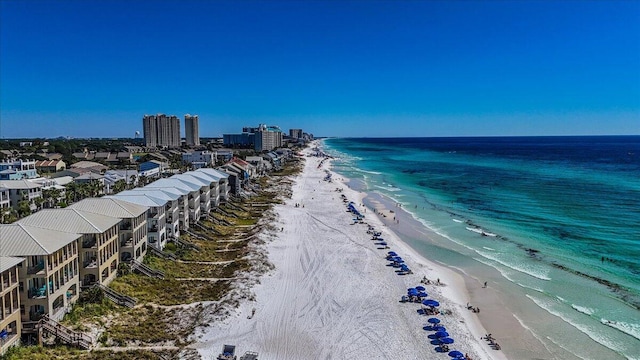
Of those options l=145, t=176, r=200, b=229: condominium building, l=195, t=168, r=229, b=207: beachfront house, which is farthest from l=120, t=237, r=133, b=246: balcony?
l=195, t=168, r=229, b=207: beachfront house

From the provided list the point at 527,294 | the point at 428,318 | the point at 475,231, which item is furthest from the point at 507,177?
the point at 428,318

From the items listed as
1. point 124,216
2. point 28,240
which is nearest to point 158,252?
point 124,216

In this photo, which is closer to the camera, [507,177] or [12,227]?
[12,227]

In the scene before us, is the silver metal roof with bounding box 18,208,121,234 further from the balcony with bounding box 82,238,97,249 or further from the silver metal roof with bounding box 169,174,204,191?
the silver metal roof with bounding box 169,174,204,191

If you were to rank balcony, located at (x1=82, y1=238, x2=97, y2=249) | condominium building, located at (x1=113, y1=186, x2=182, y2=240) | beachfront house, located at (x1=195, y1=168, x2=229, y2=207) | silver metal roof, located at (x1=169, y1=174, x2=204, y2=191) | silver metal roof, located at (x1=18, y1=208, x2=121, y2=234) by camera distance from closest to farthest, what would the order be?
1. silver metal roof, located at (x1=18, y1=208, x2=121, y2=234)
2. balcony, located at (x1=82, y1=238, x2=97, y2=249)
3. condominium building, located at (x1=113, y1=186, x2=182, y2=240)
4. silver metal roof, located at (x1=169, y1=174, x2=204, y2=191)
5. beachfront house, located at (x1=195, y1=168, x2=229, y2=207)

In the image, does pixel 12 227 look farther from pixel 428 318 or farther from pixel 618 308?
pixel 618 308

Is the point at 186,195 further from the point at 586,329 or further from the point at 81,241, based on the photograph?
the point at 586,329
